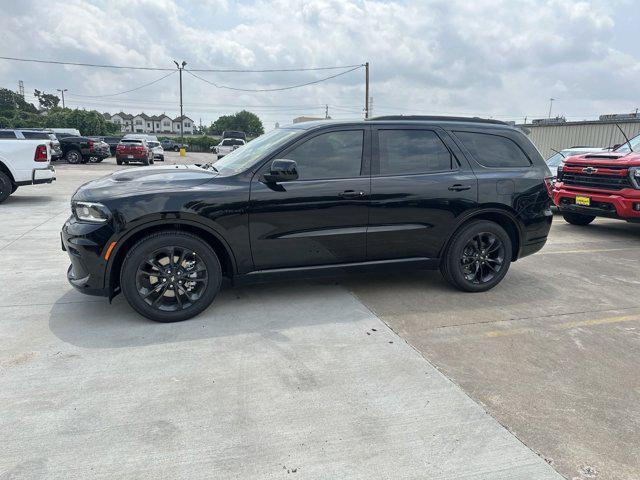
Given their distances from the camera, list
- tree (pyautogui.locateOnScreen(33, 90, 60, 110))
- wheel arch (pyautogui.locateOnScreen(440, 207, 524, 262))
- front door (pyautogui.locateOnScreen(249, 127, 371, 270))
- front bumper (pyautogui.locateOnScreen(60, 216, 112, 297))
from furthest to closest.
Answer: tree (pyautogui.locateOnScreen(33, 90, 60, 110)) < wheel arch (pyautogui.locateOnScreen(440, 207, 524, 262)) < front door (pyautogui.locateOnScreen(249, 127, 371, 270)) < front bumper (pyautogui.locateOnScreen(60, 216, 112, 297))

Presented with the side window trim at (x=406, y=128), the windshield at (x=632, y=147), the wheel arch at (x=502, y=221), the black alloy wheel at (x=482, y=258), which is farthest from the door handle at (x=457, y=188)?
the windshield at (x=632, y=147)

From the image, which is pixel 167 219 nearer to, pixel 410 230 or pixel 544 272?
pixel 410 230

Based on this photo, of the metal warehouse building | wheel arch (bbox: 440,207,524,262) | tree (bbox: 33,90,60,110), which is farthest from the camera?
tree (bbox: 33,90,60,110)

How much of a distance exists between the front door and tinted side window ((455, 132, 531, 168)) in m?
1.20

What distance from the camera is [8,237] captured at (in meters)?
7.19

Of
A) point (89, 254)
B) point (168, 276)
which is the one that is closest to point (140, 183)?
point (89, 254)

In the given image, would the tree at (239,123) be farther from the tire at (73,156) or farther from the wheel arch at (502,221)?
the wheel arch at (502,221)

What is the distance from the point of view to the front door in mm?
4242

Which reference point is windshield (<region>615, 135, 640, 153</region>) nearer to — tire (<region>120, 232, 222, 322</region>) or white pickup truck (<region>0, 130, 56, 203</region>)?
tire (<region>120, 232, 222, 322</region>)

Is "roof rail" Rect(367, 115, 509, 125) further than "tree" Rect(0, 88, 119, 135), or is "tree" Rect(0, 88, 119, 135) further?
"tree" Rect(0, 88, 119, 135)

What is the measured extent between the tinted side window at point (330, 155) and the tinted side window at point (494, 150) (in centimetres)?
120

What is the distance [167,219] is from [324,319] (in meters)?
1.60

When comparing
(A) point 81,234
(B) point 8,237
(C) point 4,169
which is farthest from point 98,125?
(A) point 81,234

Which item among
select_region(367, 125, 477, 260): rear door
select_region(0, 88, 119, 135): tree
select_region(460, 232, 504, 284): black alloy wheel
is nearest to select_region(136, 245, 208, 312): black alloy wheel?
select_region(367, 125, 477, 260): rear door
